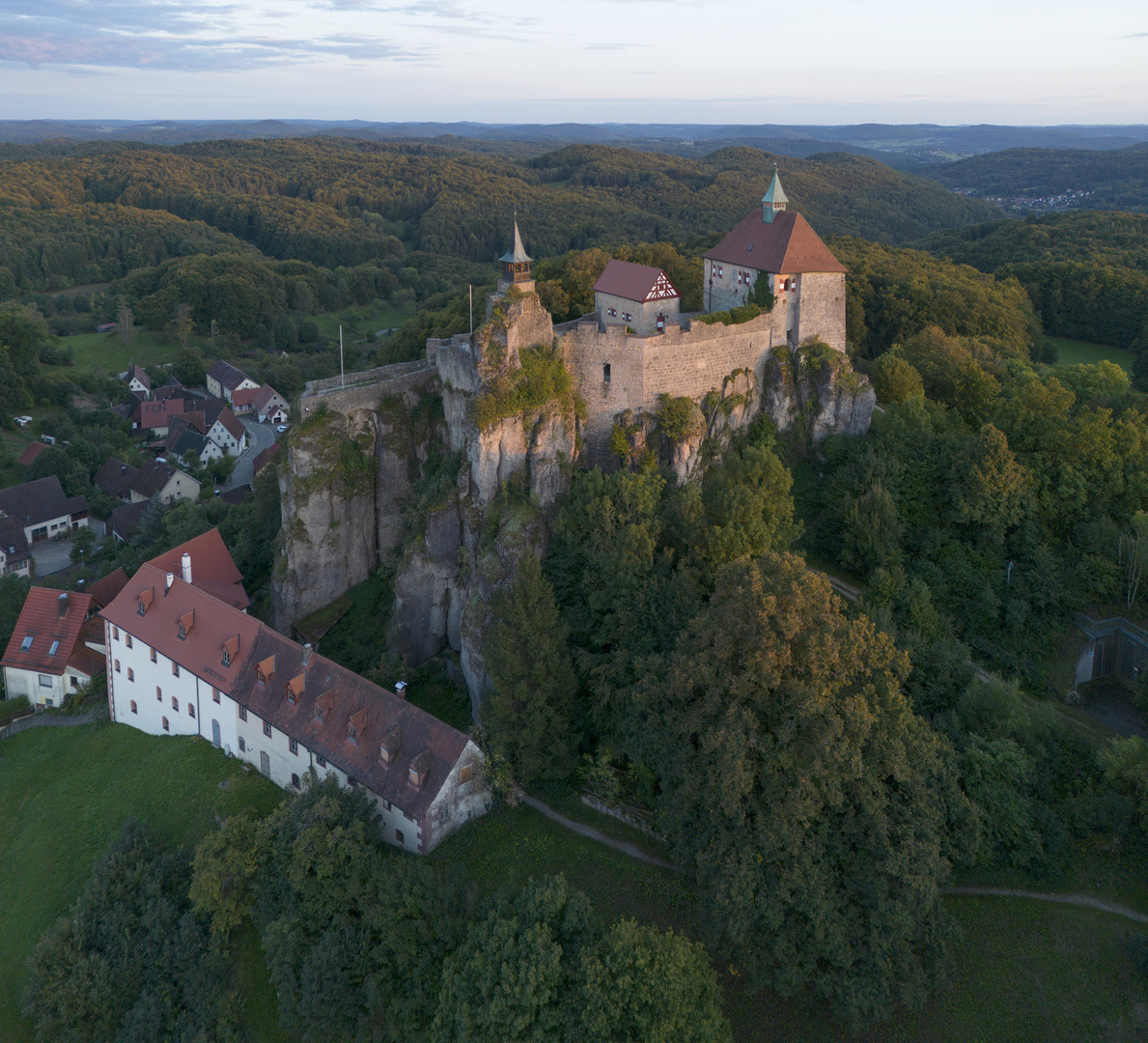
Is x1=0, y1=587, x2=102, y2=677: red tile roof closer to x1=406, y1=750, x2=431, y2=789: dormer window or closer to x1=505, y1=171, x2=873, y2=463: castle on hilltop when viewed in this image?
x1=406, y1=750, x2=431, y2=789: dormer window

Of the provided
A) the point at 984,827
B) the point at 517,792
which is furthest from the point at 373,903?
the point at 984,827

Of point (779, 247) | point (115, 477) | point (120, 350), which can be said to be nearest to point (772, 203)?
point (779, 247)

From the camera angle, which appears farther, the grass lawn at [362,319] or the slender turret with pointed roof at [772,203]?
the grass lawn at [362,319]

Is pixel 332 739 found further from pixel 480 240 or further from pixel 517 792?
pixel 480 240

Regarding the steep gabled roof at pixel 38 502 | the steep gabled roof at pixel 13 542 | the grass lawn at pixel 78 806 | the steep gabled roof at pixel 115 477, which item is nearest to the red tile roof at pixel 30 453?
the steep gabled roof at pixel 115 477

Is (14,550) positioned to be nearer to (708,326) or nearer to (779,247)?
(708,326)

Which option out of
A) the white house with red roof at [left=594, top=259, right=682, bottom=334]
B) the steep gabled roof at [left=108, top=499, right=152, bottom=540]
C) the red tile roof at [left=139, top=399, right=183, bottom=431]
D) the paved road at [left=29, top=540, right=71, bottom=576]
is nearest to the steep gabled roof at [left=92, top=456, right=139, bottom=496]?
the steep gabled roof at [left=108, top=499, right=152, bottom=540]

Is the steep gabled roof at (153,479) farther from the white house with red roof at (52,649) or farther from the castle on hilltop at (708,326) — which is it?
the castle on hilltop at (708,326)
